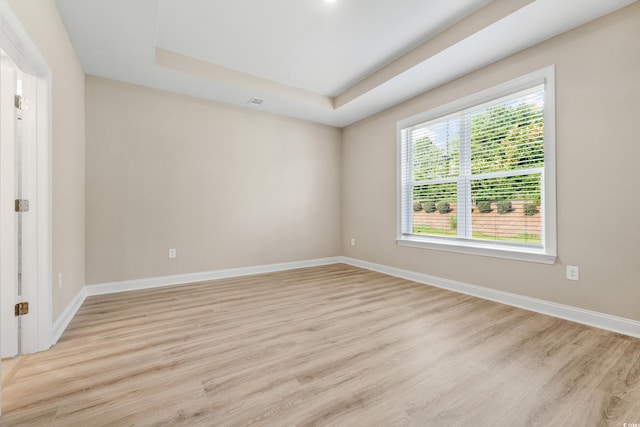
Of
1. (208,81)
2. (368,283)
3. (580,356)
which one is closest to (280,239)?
(368,283)

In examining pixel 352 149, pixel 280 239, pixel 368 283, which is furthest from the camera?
pixel 352 149

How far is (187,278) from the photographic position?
12.2 feet

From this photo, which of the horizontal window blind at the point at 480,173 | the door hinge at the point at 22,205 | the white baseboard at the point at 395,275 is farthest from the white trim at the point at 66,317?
the horizontal window blind at the point at 480,173

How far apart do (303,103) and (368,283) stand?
2.76m

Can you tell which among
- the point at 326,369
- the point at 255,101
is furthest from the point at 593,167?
the point at 255,101

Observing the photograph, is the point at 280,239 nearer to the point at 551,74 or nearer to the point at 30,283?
the point at 30,283

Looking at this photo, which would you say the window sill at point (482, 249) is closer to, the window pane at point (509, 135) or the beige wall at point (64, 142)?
the window pane at point (509, 135)

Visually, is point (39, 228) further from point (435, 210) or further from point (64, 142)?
point (435, 210)

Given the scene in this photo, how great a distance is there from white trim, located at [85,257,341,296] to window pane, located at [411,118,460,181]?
241cm

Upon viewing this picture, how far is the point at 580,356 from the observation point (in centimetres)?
184

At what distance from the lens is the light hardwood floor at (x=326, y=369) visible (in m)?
1.32

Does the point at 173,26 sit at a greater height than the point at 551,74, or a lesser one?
greater

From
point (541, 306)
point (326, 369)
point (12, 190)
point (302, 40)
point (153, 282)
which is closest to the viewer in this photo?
point (326, 369)

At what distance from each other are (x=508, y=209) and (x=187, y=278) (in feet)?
13.2
